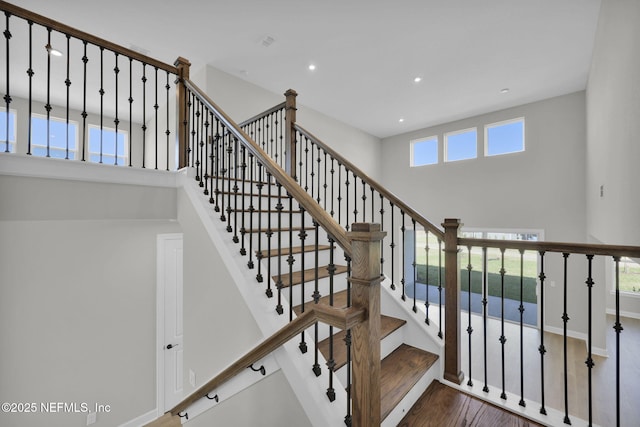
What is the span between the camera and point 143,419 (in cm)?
359

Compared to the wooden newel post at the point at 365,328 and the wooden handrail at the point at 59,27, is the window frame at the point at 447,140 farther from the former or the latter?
the wooden newel post at the point at 365,328

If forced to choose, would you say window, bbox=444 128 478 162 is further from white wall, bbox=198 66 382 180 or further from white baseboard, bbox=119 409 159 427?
white baseboard, bbox=119 409 159 427

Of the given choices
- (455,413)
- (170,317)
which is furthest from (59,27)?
(455,413)

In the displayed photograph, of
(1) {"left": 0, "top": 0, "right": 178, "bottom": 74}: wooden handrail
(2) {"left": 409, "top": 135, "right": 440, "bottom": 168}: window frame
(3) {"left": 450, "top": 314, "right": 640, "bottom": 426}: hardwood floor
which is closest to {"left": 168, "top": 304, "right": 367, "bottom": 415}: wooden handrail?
(1) {"left": 0, "top": 0, "right": 178, "bottom": 74}: wooden handrail

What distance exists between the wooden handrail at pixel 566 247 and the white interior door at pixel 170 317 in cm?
370

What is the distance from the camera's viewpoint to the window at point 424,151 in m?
6.72

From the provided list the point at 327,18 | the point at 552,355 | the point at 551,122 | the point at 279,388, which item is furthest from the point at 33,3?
the point at 552,355

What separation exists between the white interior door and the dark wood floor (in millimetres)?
3464

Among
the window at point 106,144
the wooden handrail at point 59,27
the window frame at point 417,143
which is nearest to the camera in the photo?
the wooden handrail at point 59,27

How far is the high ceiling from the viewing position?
3.04m

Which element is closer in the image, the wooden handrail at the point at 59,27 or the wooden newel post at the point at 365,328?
the wooden newel post at the point at 365,328

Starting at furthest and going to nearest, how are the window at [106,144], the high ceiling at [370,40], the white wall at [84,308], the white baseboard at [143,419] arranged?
1. the window at [106,144]
2. the white baseboard at [143,419]
3. the high ceiling at [370,40]
4. the white wall at [84,308]

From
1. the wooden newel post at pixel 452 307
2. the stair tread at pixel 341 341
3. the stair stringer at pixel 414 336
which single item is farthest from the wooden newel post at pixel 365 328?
the wooden newel post at pixel 452 307

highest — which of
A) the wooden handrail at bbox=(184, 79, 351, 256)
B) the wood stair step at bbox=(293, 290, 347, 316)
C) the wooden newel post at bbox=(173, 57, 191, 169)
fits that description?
the wooden newel post at bbox=(173, 57, 191, 169)
